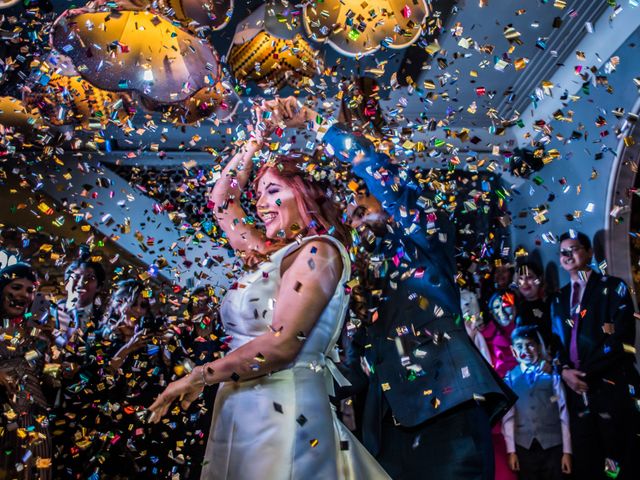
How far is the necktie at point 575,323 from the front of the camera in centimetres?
377

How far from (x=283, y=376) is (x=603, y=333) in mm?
2758

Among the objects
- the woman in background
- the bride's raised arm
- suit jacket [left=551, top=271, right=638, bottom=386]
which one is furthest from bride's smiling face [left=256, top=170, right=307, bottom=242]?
suit jacket [left=551, top=271, right=638, bottom=386]

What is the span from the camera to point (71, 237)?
20.8 ft

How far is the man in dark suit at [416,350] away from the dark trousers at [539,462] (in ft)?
5.29

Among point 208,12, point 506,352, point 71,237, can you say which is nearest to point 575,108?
point 506,352

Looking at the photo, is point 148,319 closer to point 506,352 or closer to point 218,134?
point 506,352

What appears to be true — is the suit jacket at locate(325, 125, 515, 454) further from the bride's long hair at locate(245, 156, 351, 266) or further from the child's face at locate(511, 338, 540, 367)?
the child's face at locate(511, 338, 540, 367)

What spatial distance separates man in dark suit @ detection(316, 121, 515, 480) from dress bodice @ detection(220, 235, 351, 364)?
360 millimetres

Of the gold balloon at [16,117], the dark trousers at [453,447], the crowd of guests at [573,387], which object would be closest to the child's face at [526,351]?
the crowd of guests at [573,387]

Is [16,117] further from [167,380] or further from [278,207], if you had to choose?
[278,207]

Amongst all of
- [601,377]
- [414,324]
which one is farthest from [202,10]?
[601,377]

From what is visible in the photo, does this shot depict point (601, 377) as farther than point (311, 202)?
Yes

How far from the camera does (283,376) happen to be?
177 cm

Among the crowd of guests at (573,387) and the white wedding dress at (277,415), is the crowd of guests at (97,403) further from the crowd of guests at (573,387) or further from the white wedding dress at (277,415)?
the crowd of guests at (573,387)
